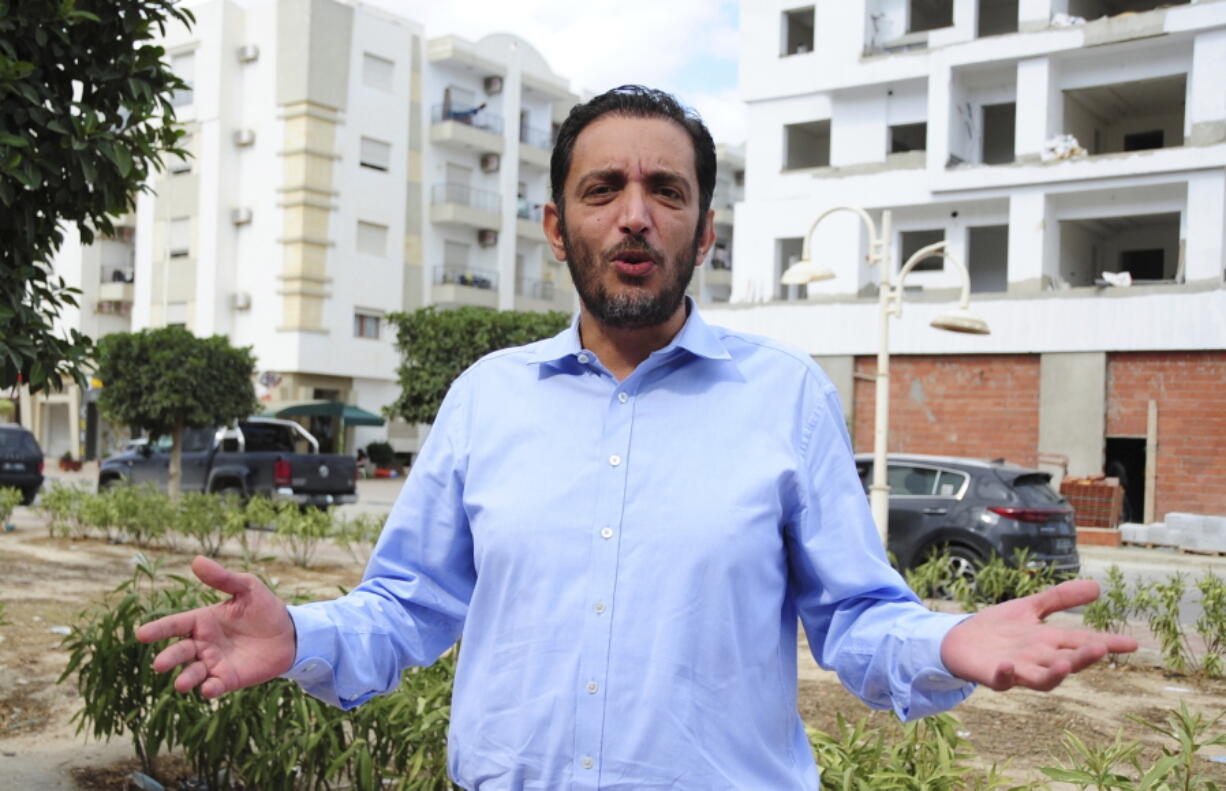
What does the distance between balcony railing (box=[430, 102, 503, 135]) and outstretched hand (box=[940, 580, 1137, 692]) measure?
45.2 meters

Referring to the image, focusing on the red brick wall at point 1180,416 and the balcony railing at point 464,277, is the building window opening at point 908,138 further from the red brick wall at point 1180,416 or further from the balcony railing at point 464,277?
the balcony railing at point 464,277

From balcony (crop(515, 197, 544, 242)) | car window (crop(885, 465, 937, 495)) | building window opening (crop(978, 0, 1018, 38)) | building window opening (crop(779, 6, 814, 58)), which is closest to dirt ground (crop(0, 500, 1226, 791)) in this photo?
car window (crop(885, 465, 937, 495))

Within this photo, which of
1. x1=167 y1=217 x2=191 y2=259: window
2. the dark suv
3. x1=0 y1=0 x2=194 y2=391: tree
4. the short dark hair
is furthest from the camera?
x1=167 y1=217 x2=191 y2=259: window

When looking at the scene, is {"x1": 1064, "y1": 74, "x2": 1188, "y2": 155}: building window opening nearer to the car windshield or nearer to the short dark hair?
the car windshield

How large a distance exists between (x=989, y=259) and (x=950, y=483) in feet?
56.5

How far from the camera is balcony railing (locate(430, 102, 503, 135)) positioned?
4522cm

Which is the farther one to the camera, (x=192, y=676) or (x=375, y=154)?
(x=375, y=154)

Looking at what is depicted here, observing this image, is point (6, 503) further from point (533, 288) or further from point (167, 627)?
point (533, 288)

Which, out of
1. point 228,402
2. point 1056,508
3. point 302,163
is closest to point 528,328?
point 302,163

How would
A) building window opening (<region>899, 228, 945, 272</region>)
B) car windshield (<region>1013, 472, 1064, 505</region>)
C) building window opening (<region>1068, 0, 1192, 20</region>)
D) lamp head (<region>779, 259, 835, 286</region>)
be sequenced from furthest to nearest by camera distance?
building window opening (<region>899, 228, 945, 272</region>), building window opening (<region>1068, 0, 1192, 20</region>), lamp head (<region>779, 259, 835, 286</region>), car windshield (<region>1013, 472, 1064, 505</region>)

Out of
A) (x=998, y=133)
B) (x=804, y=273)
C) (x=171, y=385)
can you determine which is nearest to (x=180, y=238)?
(x=171, y=385)

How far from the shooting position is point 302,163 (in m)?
40.7

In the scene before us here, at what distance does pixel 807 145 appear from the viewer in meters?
31.1

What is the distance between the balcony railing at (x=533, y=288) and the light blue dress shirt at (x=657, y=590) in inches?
1833
